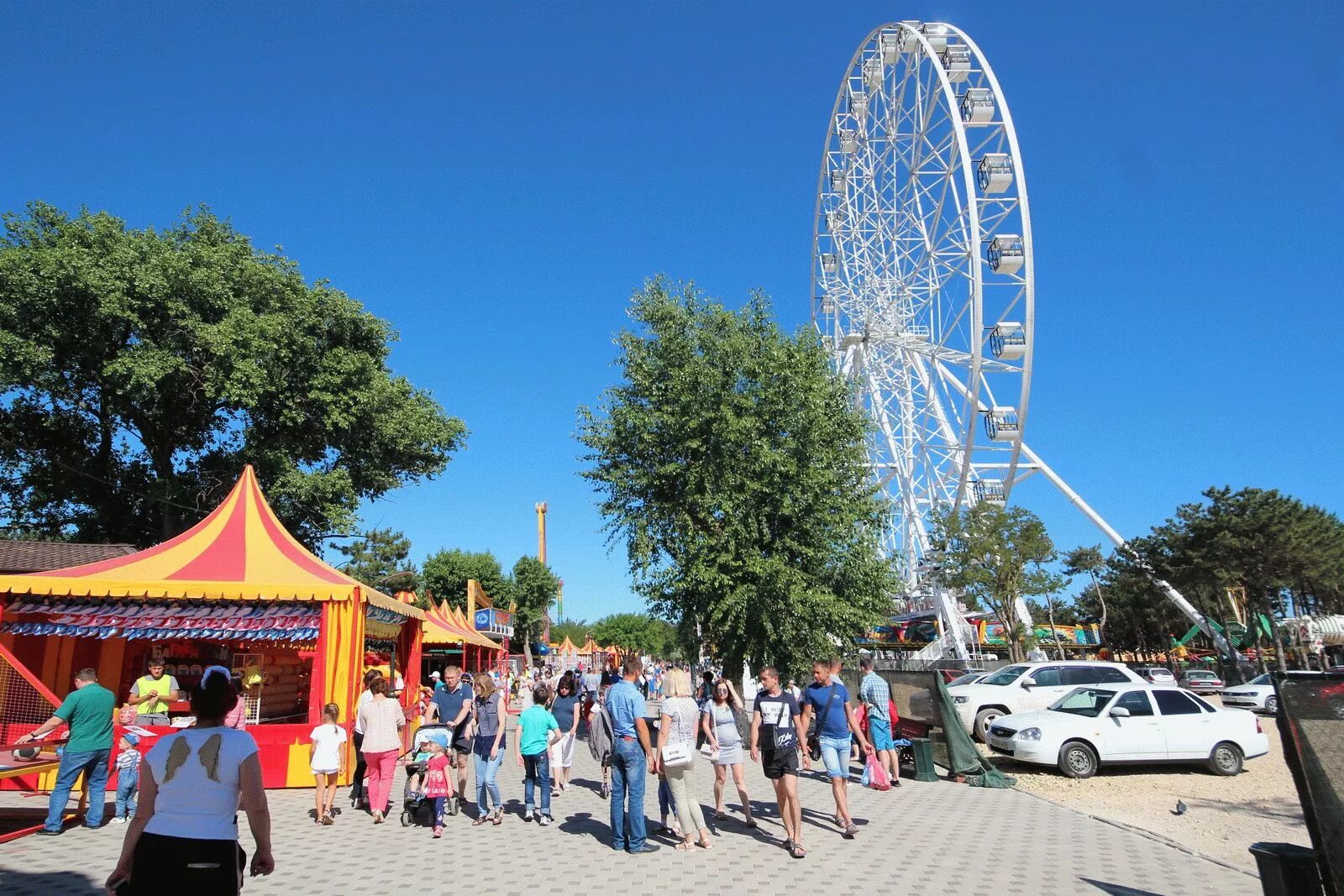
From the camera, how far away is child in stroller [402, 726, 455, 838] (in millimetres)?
8352

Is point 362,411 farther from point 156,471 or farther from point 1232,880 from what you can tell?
point 1232,880

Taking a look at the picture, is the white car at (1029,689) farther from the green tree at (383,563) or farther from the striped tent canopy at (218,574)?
the green tree at (383,563)

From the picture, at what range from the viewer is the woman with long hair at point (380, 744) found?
8789mm

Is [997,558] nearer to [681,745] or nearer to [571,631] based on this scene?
[681,745]

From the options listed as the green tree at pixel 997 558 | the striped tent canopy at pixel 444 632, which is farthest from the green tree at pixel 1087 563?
the striped tent canopy at pixel 444 632

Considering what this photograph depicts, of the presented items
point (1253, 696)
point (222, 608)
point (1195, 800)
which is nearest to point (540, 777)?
point (222, 608)

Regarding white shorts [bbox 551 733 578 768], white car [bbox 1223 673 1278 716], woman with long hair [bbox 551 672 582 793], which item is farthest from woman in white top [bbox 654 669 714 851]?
white car [bbox 1223 673 1278 716]

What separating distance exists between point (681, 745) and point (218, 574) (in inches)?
285

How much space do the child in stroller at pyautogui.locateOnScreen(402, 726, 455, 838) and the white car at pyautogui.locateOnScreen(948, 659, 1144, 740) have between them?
1023 cm

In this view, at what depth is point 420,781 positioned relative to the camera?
8.80m

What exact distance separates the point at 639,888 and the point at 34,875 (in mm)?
4537

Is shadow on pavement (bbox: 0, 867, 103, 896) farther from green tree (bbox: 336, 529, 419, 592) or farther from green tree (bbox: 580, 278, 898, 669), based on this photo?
green tree (bbox: 336, 529, 419, 592)

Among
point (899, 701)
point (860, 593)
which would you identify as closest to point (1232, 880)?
point (899, 701)

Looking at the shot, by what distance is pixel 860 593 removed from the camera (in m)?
18.5
